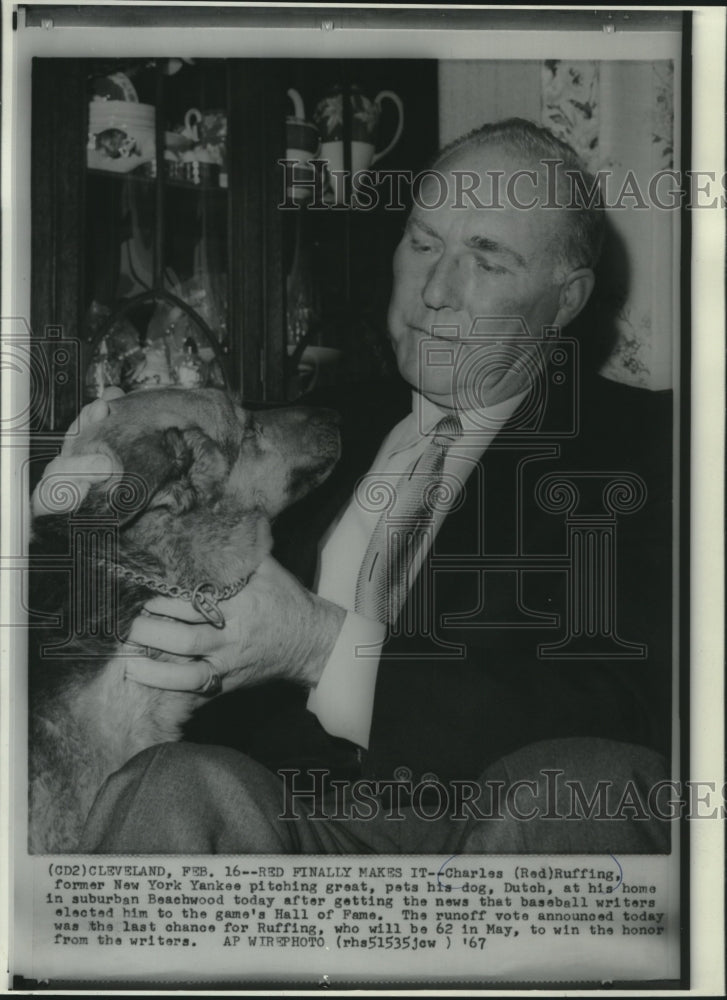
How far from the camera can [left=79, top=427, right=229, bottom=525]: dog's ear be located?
1242mm

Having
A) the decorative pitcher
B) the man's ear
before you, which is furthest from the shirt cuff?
the decorative pitcher

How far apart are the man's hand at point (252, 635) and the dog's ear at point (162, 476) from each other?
13cm

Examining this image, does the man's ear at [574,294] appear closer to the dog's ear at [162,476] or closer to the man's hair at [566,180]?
the man's hair at [566,180]

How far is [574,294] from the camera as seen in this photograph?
1.27 meters

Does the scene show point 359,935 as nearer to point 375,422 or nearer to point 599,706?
point 599,706

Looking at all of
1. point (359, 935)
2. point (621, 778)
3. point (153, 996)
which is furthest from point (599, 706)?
point (153, 996)

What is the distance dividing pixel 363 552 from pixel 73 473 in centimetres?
42

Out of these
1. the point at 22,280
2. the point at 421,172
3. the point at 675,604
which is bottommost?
the point at 675,604

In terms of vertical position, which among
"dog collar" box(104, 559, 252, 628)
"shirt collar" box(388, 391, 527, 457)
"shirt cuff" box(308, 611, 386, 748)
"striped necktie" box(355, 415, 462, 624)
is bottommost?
"shirt cuff" box(308, 611, 386, 748)

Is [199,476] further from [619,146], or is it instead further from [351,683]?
[619,146]

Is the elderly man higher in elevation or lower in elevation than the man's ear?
lower

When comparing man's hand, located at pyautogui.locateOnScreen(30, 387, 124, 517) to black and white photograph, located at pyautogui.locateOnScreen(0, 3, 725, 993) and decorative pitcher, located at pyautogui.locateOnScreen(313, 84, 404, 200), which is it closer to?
black and white photograph, located at pyautogui.locateOnScreen(0, 3, 725, 993)

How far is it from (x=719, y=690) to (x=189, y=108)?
3.68ft

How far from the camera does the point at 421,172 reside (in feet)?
4.16
